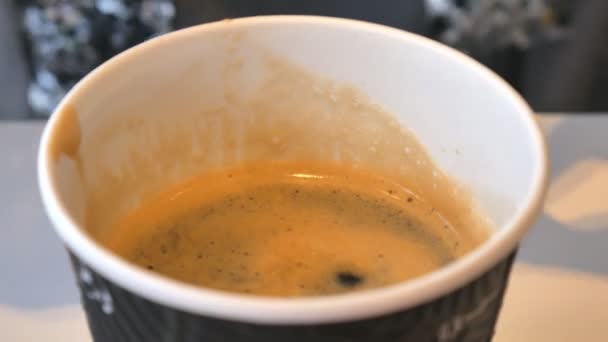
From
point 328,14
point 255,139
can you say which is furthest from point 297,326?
point 328,14

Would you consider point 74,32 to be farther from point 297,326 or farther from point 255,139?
point 297,326

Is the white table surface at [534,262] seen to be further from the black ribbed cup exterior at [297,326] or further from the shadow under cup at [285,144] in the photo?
the black ribbed cup exterior at [297,326]

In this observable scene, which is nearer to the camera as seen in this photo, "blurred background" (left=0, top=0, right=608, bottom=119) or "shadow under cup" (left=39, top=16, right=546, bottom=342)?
"shadow under cup" (left=39, top=16, right=546, bottom=342)

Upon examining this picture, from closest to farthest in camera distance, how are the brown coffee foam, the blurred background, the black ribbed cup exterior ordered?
the black ribbed cup exterior < the brown coffee foam < the blurred background

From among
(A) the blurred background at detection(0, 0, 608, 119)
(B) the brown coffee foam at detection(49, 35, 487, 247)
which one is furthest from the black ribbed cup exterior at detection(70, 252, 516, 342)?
(A) the blurred background at detection(0, 0, 608, 119)

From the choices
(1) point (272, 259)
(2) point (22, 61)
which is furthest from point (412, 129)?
(2) point (22, 61)

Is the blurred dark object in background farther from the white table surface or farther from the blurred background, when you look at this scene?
the white table surface
